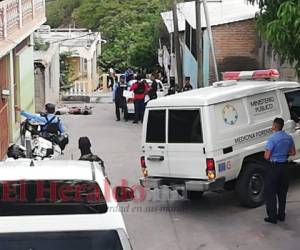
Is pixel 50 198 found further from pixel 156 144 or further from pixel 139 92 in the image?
pixel 139 92

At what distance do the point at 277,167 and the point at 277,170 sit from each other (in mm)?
45

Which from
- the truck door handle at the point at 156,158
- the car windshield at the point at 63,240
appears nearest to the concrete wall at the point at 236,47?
the truck door handle at the point at 156,158

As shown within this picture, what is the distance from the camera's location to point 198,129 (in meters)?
11.5

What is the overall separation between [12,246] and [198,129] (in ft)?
21.1

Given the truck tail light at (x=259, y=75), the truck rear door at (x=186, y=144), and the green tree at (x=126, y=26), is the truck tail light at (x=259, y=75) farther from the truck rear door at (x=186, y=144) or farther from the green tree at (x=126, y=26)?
the green tree at (x=126, y=26)

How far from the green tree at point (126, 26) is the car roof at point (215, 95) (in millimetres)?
29824

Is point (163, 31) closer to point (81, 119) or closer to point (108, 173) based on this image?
point (81, 119)

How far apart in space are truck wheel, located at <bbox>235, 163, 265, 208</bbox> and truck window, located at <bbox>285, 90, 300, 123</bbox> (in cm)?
159

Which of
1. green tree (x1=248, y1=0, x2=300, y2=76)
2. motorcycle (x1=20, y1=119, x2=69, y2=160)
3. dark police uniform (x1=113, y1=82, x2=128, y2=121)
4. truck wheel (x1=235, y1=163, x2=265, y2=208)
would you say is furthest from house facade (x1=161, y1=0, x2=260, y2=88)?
green tree (x1=248, y1=0, x2=300, y2=76)

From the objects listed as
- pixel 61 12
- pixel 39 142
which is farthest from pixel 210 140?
pixel 61 12

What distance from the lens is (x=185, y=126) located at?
462 inches

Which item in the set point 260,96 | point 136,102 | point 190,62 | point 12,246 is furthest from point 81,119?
point 12,246

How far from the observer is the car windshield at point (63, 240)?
5418 millimetres

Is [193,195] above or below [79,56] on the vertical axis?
below
